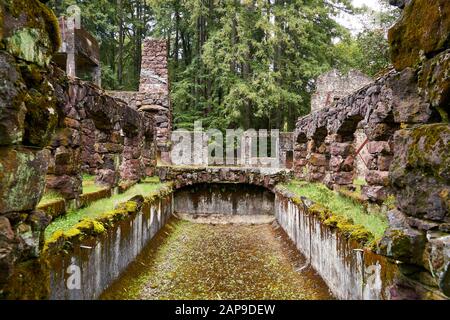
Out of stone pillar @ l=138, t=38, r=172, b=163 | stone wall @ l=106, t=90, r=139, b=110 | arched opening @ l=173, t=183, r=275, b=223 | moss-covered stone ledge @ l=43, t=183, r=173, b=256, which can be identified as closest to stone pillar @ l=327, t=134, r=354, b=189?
arched opening @ l=173, t=183, r=275, b=223

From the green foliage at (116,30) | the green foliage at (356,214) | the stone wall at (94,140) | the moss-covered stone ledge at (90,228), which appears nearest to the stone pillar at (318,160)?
the green foliage at (356,214)

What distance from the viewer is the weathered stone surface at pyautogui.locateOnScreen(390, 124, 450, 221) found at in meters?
2.15

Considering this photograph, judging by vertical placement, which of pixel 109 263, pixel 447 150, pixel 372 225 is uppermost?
pixel 447 150

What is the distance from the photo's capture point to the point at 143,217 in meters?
6.92

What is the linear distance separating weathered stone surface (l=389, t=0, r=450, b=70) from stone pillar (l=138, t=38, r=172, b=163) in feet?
40.1

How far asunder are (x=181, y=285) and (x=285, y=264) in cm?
207

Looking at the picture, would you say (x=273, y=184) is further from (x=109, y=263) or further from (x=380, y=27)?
(x=380, y=27)

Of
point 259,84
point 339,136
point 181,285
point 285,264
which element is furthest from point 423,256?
point 259,84

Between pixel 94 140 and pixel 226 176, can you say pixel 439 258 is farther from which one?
pixel 226 176

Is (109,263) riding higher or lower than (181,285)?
higher

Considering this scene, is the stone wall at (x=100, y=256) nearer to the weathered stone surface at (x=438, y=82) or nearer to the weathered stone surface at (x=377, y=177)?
the weathered stone surface at (x=438, y=82)

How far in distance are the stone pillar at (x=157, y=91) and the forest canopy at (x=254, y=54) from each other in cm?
283

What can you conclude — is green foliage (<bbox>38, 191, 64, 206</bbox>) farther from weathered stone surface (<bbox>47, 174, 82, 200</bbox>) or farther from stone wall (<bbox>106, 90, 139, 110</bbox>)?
stone wall (<bbox>106, 90, 139, 110</bbox>)

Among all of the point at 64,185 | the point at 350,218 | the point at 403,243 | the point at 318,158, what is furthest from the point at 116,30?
the point at 403,243
